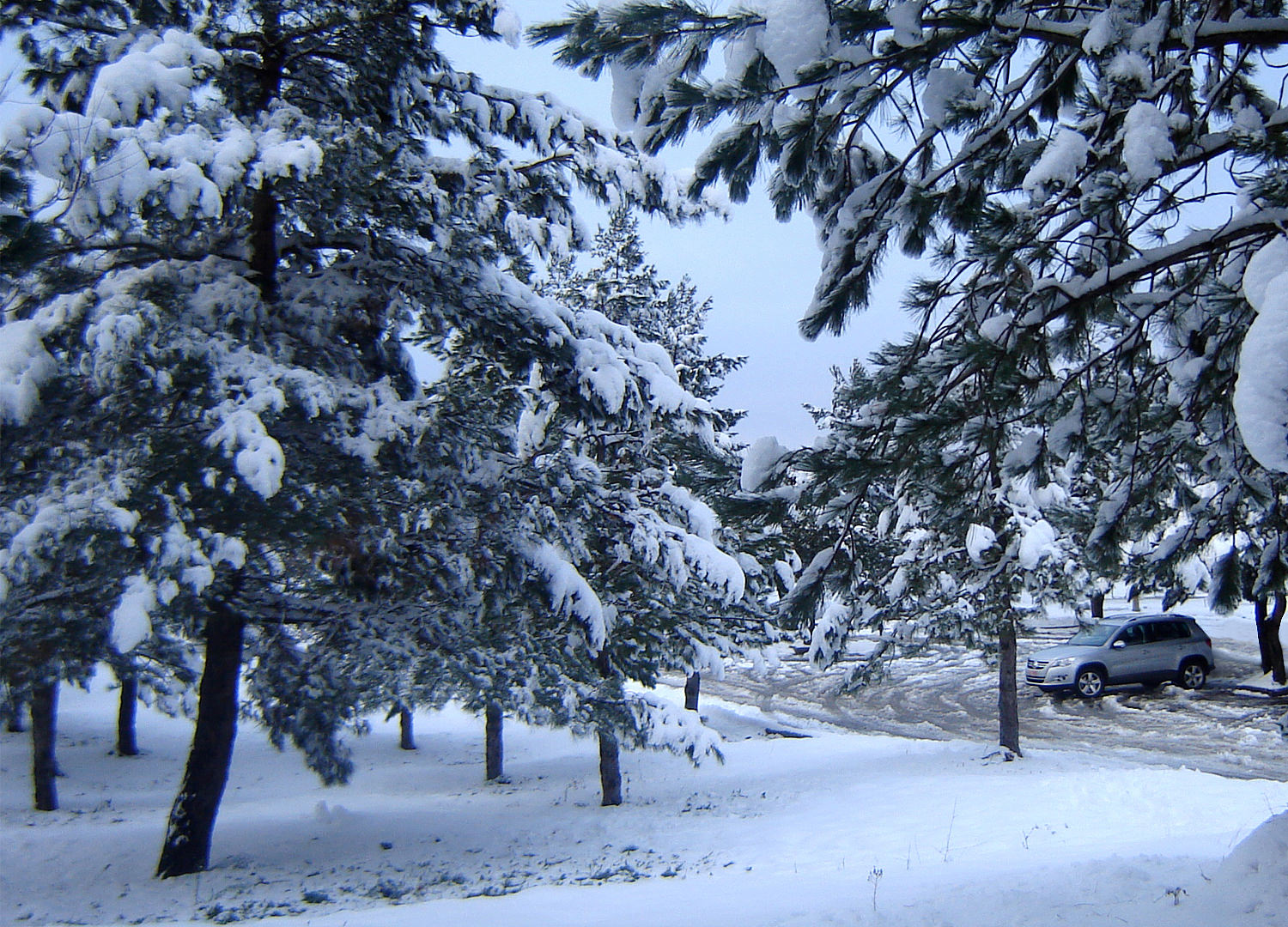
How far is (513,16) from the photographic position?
7883 millimetres

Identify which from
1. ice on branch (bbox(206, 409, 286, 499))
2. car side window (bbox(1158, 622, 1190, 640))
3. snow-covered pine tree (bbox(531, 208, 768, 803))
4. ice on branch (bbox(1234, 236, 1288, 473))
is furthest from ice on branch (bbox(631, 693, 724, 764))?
car side window (bbox(1158, 622, 1190, 640))

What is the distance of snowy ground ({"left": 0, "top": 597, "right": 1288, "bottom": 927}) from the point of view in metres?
5.17

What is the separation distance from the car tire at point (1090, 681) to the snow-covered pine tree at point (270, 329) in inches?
660

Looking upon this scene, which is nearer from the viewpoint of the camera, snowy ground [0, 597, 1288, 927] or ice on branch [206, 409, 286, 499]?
snowy ground [0, 597, 1288, 927]

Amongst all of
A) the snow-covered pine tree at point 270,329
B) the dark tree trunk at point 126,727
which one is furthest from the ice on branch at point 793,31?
the dark tree trunk at point 126,727

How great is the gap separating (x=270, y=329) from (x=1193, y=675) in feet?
73.7

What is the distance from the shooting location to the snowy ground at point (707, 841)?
517cm

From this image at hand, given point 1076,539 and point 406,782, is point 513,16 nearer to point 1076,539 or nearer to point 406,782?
point 1076,539

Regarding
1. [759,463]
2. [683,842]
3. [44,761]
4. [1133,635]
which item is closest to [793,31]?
[759,463]

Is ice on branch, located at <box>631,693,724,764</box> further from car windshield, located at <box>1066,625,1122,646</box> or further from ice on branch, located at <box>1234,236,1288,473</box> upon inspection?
car windshield, located at <box>1066,625,1122,646</box>

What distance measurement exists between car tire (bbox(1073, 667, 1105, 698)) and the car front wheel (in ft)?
7.15

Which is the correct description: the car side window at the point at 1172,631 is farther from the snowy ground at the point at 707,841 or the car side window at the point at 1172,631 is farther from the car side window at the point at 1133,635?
the snowy ground at the point at 707,841

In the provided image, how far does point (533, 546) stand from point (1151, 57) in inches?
239

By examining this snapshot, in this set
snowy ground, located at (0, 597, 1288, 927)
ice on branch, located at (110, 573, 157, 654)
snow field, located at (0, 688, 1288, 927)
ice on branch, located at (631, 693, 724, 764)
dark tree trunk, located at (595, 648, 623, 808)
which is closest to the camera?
snowy ground, located at (0, 597, 1288, 927)
